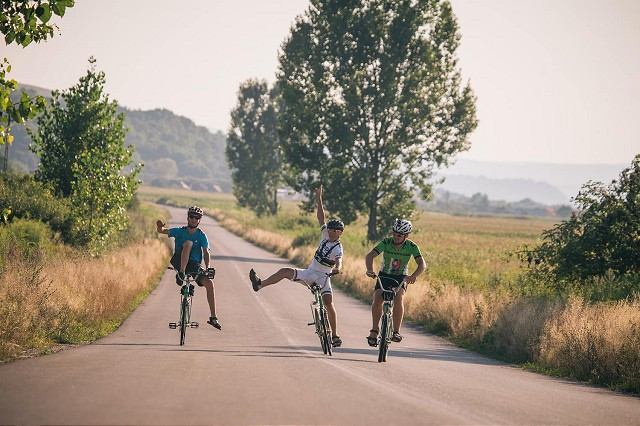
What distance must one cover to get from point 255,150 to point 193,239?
63.3m

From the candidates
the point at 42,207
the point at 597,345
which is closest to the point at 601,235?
the point at 597,345

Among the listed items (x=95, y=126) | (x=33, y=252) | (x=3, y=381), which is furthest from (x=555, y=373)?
(x=95, y=126)

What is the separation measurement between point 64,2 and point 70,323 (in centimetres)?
762

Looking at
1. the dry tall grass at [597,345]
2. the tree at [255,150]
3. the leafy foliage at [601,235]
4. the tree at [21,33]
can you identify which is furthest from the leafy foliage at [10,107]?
the tree at [255,150]

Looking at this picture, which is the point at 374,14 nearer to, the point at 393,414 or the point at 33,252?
the point at 33,252

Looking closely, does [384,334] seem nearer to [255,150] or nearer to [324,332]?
[324,332]

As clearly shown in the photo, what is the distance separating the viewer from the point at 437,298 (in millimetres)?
22891

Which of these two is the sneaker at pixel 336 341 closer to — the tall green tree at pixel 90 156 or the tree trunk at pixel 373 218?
the tall green tree at pixel 90 156

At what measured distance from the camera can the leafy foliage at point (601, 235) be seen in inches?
821

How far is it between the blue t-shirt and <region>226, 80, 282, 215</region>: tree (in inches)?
2388

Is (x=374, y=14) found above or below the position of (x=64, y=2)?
above

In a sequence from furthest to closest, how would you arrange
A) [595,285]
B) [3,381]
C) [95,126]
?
[95,126] → [595,285] → [3,381]

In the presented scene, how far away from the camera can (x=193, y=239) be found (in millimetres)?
14578

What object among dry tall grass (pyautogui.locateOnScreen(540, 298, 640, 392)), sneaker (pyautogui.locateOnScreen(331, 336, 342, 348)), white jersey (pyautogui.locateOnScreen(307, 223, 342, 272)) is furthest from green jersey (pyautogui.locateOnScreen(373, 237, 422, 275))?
dry tall grass (pyautogui.locateOnScreen(540, 298, 640, 392))
